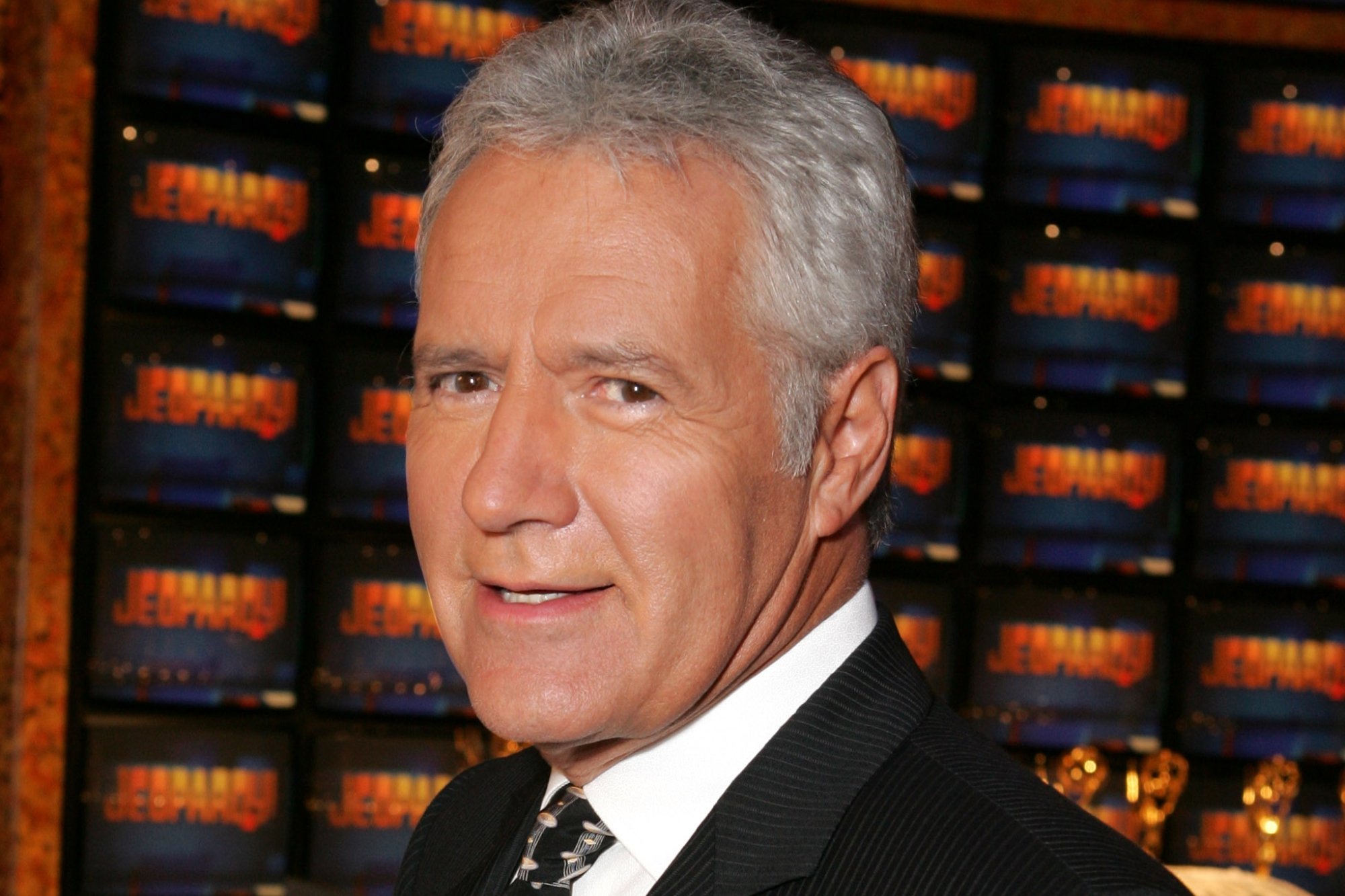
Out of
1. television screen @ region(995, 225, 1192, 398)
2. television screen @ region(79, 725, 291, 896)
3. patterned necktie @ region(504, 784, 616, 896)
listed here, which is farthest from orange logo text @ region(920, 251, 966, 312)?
patterned necktie @ region(504, 784, 616, 896)

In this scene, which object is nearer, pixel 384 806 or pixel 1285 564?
pixel 384 806

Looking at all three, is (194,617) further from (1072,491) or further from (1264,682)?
(1264,682)

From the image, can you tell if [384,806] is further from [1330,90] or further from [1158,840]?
[1330,90]

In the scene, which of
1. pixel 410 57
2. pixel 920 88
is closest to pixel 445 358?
pixel 410 57

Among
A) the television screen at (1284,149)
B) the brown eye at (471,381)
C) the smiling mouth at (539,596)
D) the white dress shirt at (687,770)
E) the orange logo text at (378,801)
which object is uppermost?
the television screen at (1284,149)

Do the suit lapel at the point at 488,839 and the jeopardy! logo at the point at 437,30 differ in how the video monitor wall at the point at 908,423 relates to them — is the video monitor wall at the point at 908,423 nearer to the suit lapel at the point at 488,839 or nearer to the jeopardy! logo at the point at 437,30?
the jeopardy! logo at the point at 437,30

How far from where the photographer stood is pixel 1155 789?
319cm

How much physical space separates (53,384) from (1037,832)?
254 centimetres

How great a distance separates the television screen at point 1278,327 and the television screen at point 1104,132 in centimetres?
21

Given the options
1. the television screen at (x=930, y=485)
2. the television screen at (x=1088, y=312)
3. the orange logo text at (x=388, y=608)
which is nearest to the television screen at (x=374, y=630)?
the orange logo text at (x=388, y=608)

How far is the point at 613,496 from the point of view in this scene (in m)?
1.00

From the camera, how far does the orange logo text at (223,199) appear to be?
2.98 meters

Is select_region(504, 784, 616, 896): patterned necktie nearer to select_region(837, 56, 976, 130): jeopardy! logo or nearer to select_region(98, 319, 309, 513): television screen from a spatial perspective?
select_region(98, 319, 309, 513): television screen

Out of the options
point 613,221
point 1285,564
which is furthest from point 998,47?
point 613,221
